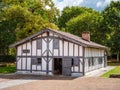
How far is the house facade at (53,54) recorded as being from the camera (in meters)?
34.4

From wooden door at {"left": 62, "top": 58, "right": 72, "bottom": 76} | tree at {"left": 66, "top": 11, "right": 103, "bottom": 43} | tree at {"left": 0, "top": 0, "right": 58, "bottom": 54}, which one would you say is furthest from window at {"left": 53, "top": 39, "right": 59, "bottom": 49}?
tree at {"left": 66, "top": 11, "right": 103, "bottom": 43}

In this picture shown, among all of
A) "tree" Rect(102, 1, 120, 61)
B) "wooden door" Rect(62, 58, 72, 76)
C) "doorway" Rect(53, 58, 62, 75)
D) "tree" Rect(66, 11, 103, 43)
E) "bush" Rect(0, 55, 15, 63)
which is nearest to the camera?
"wooden door" Rect(62, 58, 72, 76)

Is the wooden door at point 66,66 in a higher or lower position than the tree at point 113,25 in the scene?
lower

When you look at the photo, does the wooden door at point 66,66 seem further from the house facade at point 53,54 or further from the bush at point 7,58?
the bush at point 7,58

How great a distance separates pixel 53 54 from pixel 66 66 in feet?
6.95

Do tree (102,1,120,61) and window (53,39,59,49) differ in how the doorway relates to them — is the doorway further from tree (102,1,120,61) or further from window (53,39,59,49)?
tree (102,1,120,61)

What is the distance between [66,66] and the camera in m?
34.8

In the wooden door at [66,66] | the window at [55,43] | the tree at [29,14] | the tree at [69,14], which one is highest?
the tree at [69,14]

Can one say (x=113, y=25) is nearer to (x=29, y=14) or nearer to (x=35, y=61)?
(x=29, y=14)

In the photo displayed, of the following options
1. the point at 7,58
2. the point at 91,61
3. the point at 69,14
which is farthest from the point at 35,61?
the point at 69,14

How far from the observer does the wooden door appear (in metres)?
34.5

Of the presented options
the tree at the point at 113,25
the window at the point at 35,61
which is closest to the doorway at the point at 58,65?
the window at the point at 35,61

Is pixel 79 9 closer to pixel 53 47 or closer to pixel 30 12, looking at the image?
pixel 30 12

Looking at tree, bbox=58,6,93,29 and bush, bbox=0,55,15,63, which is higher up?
tree, bbox=58,6,93,29
